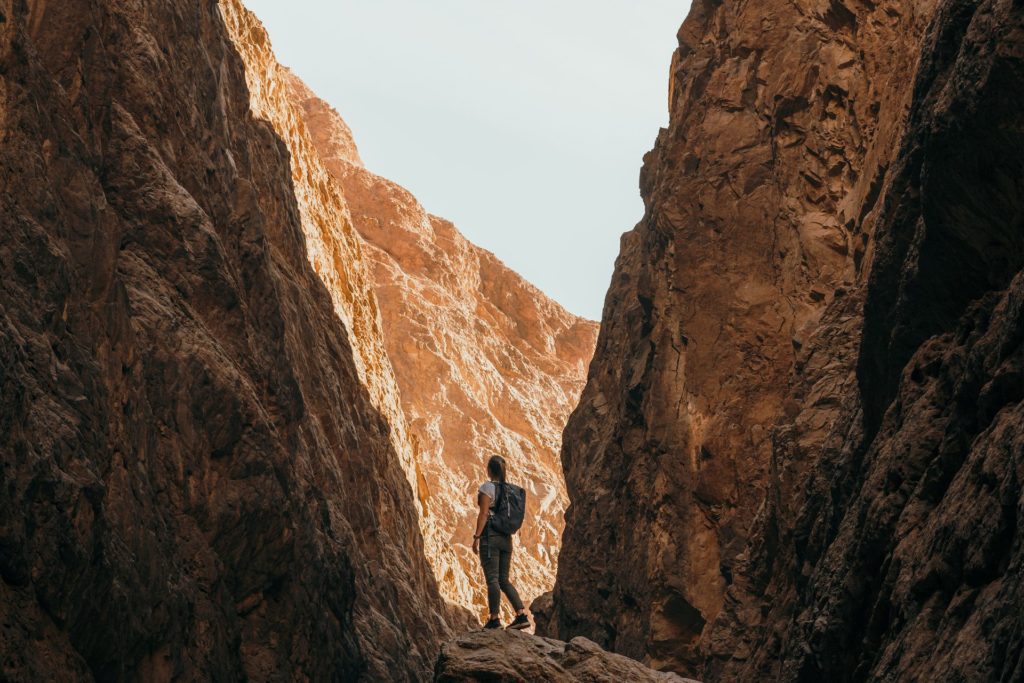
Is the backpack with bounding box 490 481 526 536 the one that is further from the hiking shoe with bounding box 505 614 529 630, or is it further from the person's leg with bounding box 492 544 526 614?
the hiking shoe with bounding box 505 614 529 630

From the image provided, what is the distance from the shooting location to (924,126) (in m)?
12.8

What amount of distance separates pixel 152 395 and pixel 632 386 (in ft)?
41.3

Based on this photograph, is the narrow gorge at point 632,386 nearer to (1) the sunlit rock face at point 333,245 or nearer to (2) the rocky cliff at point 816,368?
(2) the rocky cliff at point 816,368

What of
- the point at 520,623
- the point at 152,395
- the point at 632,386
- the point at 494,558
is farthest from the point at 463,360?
the point at 520,623

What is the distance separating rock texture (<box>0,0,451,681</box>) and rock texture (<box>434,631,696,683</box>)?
13.3 feet

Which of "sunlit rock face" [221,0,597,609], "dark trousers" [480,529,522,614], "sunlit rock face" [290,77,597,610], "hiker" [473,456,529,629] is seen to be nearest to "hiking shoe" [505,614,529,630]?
"hiker" [473,456,529,629]

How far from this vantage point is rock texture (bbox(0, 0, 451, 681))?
15.5 meters

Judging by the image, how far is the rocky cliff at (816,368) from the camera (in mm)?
10656

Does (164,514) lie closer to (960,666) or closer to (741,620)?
(741,620)

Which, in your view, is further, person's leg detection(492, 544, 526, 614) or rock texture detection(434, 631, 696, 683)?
person's leg detection(492, 544, 526, 614)

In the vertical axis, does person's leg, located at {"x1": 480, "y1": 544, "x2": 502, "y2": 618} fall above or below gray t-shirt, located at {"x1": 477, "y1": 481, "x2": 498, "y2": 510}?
below

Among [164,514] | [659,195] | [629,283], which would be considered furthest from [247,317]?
[629,283]

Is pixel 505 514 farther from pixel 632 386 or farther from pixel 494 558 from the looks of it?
pixel 632 386

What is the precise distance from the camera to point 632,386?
30.9 metres
